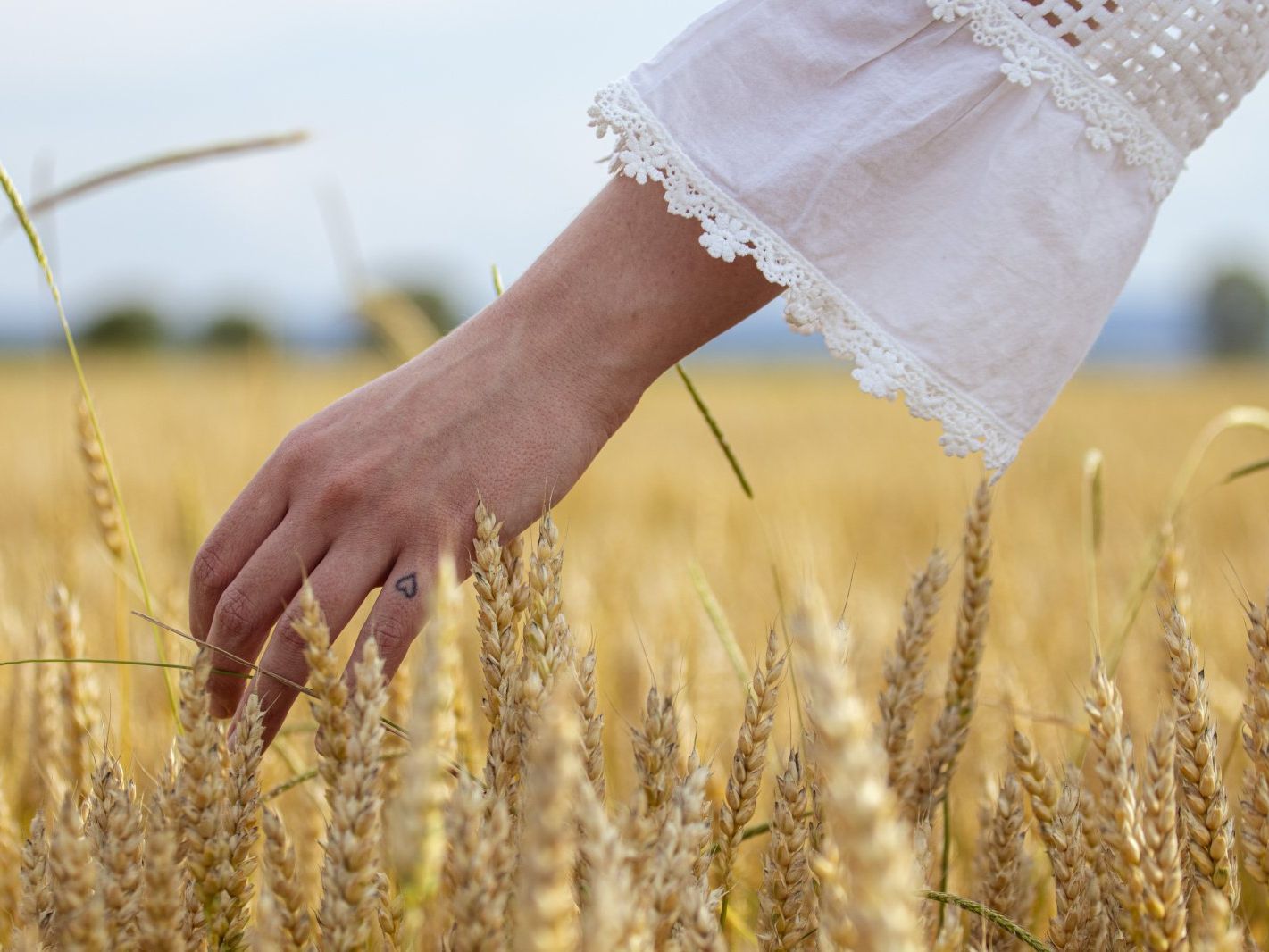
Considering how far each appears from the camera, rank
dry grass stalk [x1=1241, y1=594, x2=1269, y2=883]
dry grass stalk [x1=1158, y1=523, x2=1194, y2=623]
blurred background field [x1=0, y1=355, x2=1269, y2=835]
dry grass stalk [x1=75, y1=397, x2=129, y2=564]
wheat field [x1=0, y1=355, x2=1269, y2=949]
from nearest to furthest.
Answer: wheat field [x1=0, y1=355, x2=1269, y2=949] → dry grass stalk [x1=1241, y1=594, x2=1269, y2=883] → dry grass stalk [x1=1158, y1=523, x2=1194, y2=623] → dry grass stalk [x1=75, y1=397, x2=129, y2=564] → blurred background field [x1=0, y1=355, x2=1269, y2=835]

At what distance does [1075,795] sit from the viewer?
79cm

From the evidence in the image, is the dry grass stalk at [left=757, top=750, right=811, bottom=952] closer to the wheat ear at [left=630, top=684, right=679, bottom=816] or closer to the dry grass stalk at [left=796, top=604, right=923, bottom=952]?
the wheat ear at [left=630, top=684, right=679, bottom=816]

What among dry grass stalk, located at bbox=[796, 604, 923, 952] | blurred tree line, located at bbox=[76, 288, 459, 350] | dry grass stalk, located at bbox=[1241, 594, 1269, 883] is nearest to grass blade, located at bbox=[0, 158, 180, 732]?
dry grass stalk, located at bbox=[796, 604, 923, 952]

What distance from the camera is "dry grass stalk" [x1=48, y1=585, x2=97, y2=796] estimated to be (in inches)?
39.5

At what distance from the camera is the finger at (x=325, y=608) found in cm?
78

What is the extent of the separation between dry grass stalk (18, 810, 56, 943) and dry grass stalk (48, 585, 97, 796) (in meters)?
0.27

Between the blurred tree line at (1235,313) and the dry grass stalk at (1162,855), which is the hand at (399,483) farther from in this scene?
the blurred tree line at (1235,313)

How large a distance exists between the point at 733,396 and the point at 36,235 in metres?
12.3

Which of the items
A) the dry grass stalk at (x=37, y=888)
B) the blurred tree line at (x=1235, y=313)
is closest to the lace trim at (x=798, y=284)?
the dry grass stalk at (x=37, y=888)

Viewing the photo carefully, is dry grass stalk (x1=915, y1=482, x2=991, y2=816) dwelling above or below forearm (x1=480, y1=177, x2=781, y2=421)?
below

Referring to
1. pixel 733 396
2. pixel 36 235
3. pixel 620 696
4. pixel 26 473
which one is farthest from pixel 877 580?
pixel 733 396

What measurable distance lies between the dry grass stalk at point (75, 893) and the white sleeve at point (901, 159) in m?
0.57

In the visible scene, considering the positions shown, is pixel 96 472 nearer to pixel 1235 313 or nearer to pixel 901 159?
pixel 901 159

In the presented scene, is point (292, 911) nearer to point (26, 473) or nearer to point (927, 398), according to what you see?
point (927, 398)
